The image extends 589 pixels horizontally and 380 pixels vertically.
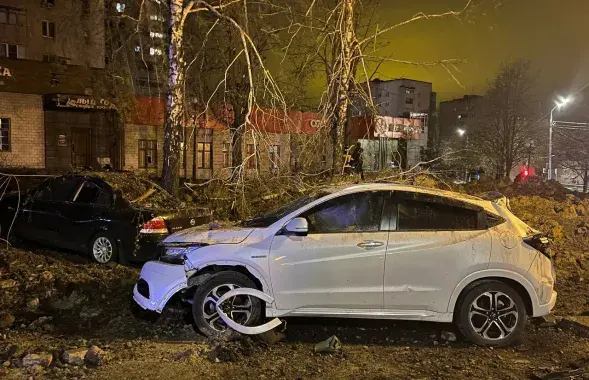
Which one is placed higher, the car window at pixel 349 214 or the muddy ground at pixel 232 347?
the car window at pixel 349 214

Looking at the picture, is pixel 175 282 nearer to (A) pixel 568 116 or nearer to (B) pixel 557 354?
(B) pixel 557 354

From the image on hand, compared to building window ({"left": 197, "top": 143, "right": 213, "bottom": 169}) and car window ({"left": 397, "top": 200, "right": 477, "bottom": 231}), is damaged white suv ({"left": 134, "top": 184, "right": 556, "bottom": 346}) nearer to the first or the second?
car window ({"left": 397, "top": 200, "right": 477, "bottom": 231})

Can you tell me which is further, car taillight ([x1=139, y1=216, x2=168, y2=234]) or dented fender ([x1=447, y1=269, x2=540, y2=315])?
car taillight ([x1=139, y1=216, x2=168, y2=234])

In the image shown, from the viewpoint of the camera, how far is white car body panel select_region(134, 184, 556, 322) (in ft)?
17.0

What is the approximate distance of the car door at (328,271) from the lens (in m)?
5.18

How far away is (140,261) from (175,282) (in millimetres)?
3216

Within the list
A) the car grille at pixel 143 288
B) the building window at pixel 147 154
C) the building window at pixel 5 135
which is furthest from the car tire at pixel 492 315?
the building window at pixel 5 135

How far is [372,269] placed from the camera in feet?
17.0

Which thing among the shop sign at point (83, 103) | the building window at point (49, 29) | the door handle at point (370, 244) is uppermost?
the building window at point (49, 29)

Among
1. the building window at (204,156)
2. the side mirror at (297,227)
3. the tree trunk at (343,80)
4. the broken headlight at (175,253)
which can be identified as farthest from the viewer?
the building window at (204,156)

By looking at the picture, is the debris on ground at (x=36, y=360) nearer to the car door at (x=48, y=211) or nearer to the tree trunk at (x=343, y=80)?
the car door at (x=48, y=211)

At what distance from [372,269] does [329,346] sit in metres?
0.85

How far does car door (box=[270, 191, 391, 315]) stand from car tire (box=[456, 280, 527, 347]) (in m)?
0.90

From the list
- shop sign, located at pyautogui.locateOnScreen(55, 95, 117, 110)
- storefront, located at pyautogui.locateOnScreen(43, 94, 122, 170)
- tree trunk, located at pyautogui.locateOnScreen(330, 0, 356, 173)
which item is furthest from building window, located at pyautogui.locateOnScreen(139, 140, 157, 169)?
tree trunk, located at pyautogui.locateOnScreen(330, 0, 356, 173)
